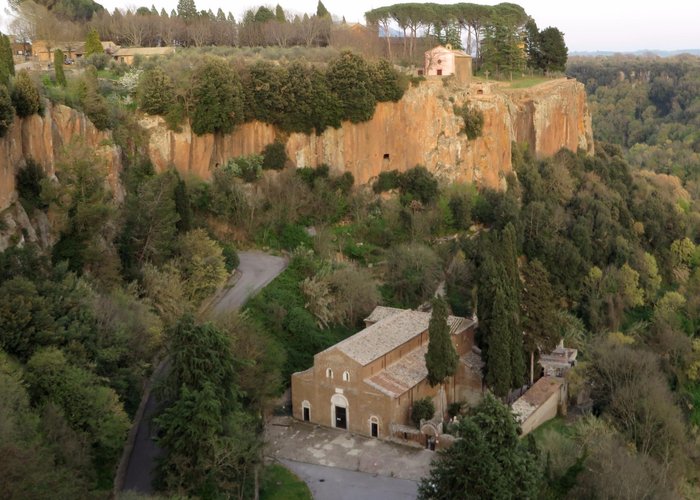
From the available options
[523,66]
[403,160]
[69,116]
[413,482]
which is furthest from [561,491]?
[523,66]

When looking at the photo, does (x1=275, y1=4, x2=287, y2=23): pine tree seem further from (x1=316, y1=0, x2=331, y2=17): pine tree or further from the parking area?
the parking area

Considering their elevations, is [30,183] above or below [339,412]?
above

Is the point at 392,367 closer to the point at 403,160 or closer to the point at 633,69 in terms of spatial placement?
the point at 403,160

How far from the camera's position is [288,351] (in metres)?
29.6

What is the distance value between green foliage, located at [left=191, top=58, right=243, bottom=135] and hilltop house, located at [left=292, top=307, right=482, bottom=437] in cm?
1348

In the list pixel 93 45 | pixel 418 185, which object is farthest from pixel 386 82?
pixel 93 45

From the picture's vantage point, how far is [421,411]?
87.9 feet

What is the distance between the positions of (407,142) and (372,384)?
19848mm

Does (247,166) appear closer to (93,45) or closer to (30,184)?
(93,45)

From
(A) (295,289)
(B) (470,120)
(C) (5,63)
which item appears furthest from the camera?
(B) (470,120)

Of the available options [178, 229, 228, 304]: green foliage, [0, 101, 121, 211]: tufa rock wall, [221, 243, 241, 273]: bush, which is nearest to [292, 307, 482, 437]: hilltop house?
[178, 229, 228, 304]: green foliage

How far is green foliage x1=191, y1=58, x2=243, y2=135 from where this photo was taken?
36.9 meters

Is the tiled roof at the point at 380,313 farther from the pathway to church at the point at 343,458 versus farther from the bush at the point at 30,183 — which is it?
the bush at the point at 30,183

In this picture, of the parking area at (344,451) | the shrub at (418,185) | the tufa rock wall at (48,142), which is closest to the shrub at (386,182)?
the shrub at (418,185)
